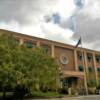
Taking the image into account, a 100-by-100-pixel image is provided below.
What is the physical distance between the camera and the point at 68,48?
55625mm

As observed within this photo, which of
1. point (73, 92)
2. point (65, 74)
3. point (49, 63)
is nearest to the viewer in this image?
point (49, 63)

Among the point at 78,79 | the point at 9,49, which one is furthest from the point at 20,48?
the point at 78,79

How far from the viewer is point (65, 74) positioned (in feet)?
159

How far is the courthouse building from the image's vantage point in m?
48.6

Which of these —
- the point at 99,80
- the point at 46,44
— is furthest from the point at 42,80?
the point at 99,80

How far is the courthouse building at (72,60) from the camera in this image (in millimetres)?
48625

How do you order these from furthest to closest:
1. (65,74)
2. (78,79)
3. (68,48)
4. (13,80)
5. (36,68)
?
(68,48), (78,79), (65,74), (36,68), (13,80)

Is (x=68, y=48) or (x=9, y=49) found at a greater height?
(x=68, y=48)

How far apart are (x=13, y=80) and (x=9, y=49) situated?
13.1 feet

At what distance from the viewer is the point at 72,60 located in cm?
5603

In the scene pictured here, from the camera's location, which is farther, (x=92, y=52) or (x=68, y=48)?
(x=92, y=52)

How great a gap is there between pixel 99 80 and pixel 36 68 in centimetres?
3359

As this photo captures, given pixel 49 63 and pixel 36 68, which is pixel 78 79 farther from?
pixel 36 68

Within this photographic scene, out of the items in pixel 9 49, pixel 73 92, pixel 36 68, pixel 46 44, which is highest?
pixel 46 44
